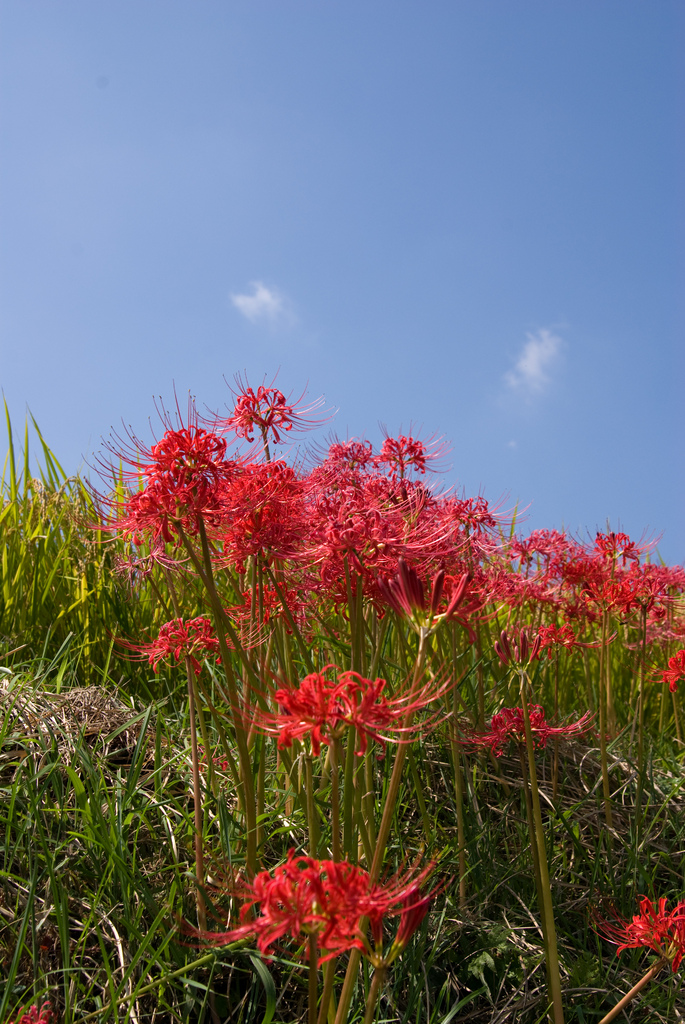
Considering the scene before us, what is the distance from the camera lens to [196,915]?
304 centimetres

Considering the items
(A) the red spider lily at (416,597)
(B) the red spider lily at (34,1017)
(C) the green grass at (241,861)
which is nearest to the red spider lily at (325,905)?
(A) the red spider lily at (416,597)

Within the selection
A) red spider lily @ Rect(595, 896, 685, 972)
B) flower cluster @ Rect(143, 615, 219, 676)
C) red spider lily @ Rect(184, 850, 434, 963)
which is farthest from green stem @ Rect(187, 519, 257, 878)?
red spider lily @ Rect(595, 896, 685, 972)

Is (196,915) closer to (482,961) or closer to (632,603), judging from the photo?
(482,961)

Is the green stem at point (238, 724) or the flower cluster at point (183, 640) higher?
the flower cluster at point (183, 640)

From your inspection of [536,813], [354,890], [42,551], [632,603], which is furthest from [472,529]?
[42,551]

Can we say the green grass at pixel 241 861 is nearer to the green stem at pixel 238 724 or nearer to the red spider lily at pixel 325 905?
the green stem at pixel 238 724

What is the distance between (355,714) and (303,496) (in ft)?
4.93

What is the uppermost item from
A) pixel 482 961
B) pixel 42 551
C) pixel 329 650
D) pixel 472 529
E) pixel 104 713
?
pixel 42 551

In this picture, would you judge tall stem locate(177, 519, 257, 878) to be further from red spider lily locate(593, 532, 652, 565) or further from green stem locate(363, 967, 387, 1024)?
red spider lily locate(593, 532, 652, 565)

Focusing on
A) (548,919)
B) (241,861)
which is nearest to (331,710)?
(548,919)

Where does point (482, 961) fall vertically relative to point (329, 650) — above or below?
below

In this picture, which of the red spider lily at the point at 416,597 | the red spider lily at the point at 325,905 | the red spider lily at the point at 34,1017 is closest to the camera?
the red spider lily at the point at 325,905

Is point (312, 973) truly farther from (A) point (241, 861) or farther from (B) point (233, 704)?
(A) point (241, 861)

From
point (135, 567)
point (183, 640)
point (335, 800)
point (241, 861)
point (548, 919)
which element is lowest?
point (548, 919)
